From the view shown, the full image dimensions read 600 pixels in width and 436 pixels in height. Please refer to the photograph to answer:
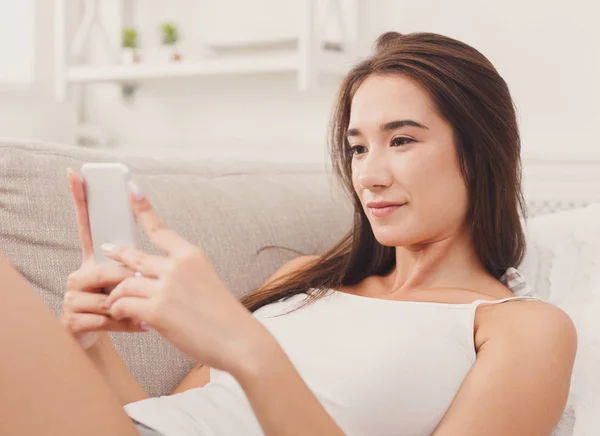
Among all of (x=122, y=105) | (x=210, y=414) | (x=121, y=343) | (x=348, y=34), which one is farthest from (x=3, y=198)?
(x=122, y=105)

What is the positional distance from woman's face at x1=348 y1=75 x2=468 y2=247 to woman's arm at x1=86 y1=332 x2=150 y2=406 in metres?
0.42

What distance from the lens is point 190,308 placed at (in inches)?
31.9

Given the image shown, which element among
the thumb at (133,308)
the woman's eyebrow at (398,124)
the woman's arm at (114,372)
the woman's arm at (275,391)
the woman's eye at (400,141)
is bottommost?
the woman's arm at (114,372)

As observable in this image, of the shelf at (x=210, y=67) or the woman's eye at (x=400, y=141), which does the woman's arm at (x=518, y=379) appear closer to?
the woman's eye at (x=400, y=141)

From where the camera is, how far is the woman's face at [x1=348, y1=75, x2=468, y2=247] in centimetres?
127

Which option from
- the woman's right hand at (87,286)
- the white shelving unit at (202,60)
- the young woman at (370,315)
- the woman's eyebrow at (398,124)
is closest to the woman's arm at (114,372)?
the young woman at (370,315)

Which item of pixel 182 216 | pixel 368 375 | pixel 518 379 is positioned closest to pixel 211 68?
pixel 182 216

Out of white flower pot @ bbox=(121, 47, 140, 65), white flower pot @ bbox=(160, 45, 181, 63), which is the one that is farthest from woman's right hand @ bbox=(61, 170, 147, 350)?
white flower pot @ bbox=(121, 47, 140, 65)

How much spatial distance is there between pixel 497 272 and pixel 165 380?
558mm

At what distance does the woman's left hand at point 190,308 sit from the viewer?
2.65 feet

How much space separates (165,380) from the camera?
132 centimetres

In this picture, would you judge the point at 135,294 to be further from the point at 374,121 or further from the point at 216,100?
the point at 216,100

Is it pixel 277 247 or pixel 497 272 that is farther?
pixel 277 247

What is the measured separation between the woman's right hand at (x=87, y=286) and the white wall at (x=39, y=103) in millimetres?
2058
